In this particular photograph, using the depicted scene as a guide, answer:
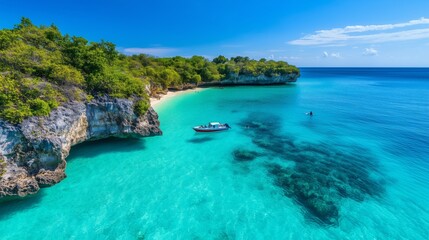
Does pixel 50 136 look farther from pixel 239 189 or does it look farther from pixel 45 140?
pixel 239 189

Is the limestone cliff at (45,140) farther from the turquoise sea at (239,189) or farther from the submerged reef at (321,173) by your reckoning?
the submerged reef at (321,173)

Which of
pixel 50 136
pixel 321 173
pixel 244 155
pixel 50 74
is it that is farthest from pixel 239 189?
pixel 50 74

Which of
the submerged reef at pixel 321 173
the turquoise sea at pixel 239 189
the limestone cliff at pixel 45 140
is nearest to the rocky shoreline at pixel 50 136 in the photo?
the limestone cliff at pixel 45 140

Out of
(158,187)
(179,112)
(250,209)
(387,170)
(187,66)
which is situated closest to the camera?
(250,209)

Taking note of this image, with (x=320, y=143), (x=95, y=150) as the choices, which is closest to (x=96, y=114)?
(x=95, y=150)

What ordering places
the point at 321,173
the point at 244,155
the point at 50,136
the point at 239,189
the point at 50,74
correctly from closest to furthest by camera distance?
the point at 50,136
the point at 239,189
the point at 50,74
the point at 321,173
the point at 244,155

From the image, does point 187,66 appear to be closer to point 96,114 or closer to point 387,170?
point 96,114

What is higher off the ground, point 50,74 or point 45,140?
point 50,74

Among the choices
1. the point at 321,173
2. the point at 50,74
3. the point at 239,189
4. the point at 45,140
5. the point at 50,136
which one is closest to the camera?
the point at 45,140
